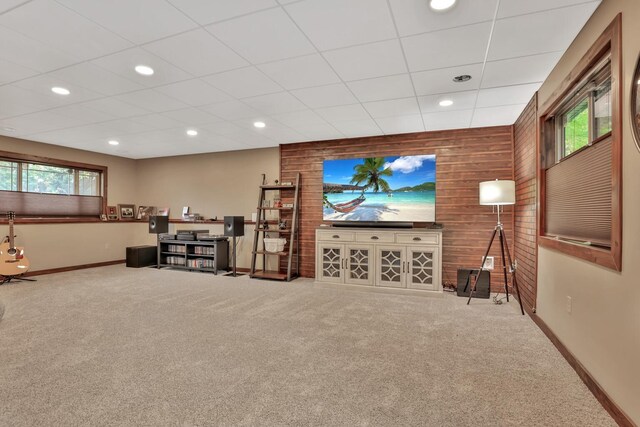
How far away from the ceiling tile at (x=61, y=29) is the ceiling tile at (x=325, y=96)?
5.46 feet

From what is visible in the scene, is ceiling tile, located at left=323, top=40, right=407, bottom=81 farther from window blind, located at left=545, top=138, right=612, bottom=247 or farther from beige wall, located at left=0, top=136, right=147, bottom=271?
beige wall, located at left=0, top=136, right=147, bottom=271

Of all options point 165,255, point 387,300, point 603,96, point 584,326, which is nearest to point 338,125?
point 387,300

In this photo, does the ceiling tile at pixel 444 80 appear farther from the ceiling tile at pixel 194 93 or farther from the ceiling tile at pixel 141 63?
the ceiling tile at pixel 141 63

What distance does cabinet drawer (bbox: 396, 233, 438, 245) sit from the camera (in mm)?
4594

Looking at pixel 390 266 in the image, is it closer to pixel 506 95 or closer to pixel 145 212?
pixel 506 95

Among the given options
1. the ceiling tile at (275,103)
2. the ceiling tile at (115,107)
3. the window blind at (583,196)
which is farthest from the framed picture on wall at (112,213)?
the window blind at (583,196)

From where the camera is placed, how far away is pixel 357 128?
16.2ft

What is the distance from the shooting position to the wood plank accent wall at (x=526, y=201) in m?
3.57

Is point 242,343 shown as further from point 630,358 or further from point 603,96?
point 603,96

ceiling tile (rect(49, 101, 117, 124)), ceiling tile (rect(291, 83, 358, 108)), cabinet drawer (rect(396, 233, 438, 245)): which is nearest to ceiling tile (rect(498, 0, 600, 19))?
ceiling tile (rect(291, 83, 358, 108))

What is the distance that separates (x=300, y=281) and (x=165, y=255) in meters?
3.28

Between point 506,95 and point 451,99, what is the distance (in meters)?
0.57

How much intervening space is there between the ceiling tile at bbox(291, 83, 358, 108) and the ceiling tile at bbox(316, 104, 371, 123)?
147 millimetres

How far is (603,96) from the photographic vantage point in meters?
2.24
